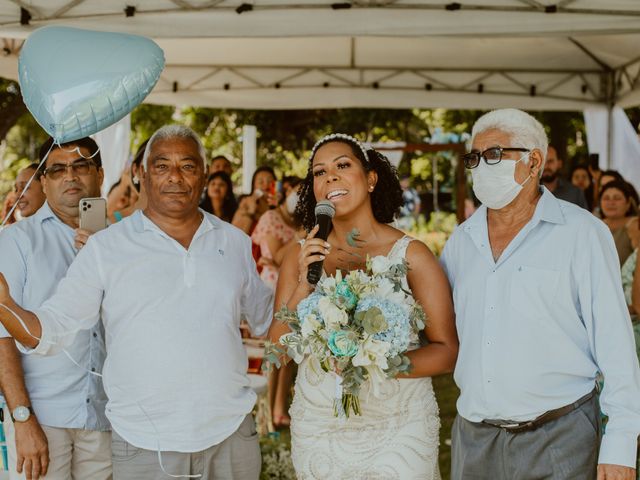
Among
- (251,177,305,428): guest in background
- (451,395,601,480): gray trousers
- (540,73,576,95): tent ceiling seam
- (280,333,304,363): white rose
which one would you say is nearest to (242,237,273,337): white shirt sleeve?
(280,333,304,363): white rose

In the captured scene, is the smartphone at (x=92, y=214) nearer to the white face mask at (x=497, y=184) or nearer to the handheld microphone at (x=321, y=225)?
the handheld microphone at (x=321, y=225)

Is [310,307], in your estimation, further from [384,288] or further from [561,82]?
[561,82]

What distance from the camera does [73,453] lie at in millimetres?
3447

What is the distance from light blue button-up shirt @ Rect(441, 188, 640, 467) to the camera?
2771mm

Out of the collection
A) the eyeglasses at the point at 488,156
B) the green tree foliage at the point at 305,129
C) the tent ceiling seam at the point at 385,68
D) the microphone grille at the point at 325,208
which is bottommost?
the microphone grille at the point at 325,208

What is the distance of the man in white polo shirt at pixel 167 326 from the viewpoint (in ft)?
10.1

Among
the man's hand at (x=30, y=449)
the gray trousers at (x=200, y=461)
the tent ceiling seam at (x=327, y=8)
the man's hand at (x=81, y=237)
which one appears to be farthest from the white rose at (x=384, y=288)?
the tent ceiling seam at (x=327, y=8)

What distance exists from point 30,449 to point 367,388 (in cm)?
143

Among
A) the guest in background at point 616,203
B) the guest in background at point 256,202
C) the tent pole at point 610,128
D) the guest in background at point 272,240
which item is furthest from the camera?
the tent pole at point 610,128

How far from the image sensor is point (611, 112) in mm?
10328

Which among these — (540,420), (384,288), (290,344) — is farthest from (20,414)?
(540,420)

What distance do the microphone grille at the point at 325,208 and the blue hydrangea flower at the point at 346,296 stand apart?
1.11 feet

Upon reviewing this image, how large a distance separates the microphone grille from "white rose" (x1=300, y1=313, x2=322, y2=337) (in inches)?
18.0

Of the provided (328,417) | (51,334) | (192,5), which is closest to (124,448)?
(51,334)
